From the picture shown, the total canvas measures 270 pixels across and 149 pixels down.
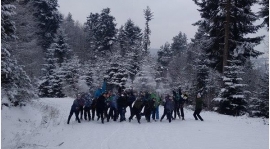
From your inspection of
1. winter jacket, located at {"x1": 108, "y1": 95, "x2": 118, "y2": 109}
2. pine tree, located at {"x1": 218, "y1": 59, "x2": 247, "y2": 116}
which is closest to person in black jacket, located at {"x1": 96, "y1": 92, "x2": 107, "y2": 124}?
winter jacket, located at {"x1": 108, "y1": 95, "x2": 118, "y2": 109}

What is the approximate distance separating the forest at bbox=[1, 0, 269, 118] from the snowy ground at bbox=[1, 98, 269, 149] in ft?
8.47

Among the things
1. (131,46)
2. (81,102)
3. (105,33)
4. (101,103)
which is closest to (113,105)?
(101,103)

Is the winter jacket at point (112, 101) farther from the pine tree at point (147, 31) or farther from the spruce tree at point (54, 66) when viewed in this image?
the pine tree at point (147, 31)

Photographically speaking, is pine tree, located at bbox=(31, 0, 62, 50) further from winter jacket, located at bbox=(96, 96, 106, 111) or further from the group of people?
winter jacket, located at bbox=(96, 96, 106, 111)

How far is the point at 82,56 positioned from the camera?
70.1 m

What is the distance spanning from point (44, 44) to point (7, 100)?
37730 millimetres

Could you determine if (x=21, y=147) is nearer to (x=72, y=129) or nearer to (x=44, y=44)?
(x=72, y=129)

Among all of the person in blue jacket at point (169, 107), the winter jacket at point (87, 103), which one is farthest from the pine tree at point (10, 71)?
the person in blue jacket at point (169, 107)

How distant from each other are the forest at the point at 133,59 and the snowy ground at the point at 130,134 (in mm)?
2580

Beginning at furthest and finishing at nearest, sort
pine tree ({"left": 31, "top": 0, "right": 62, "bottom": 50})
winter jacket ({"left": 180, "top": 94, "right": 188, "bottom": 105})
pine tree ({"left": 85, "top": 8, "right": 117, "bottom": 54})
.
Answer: pine tree ({"left": 85, "top": 8, "right": 117, "bottom": 54})
pine tree ({"left": 31, "top": 0, "right": 62, "bottom": 50})
winter jacket ({"left": 180, "top": 94, "right": 188, "bottom": 105})

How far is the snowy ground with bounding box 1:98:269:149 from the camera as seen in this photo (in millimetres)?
11992

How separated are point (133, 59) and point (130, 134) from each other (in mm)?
39537

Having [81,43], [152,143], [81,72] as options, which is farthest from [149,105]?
[81,43]

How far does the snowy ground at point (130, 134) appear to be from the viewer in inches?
472
